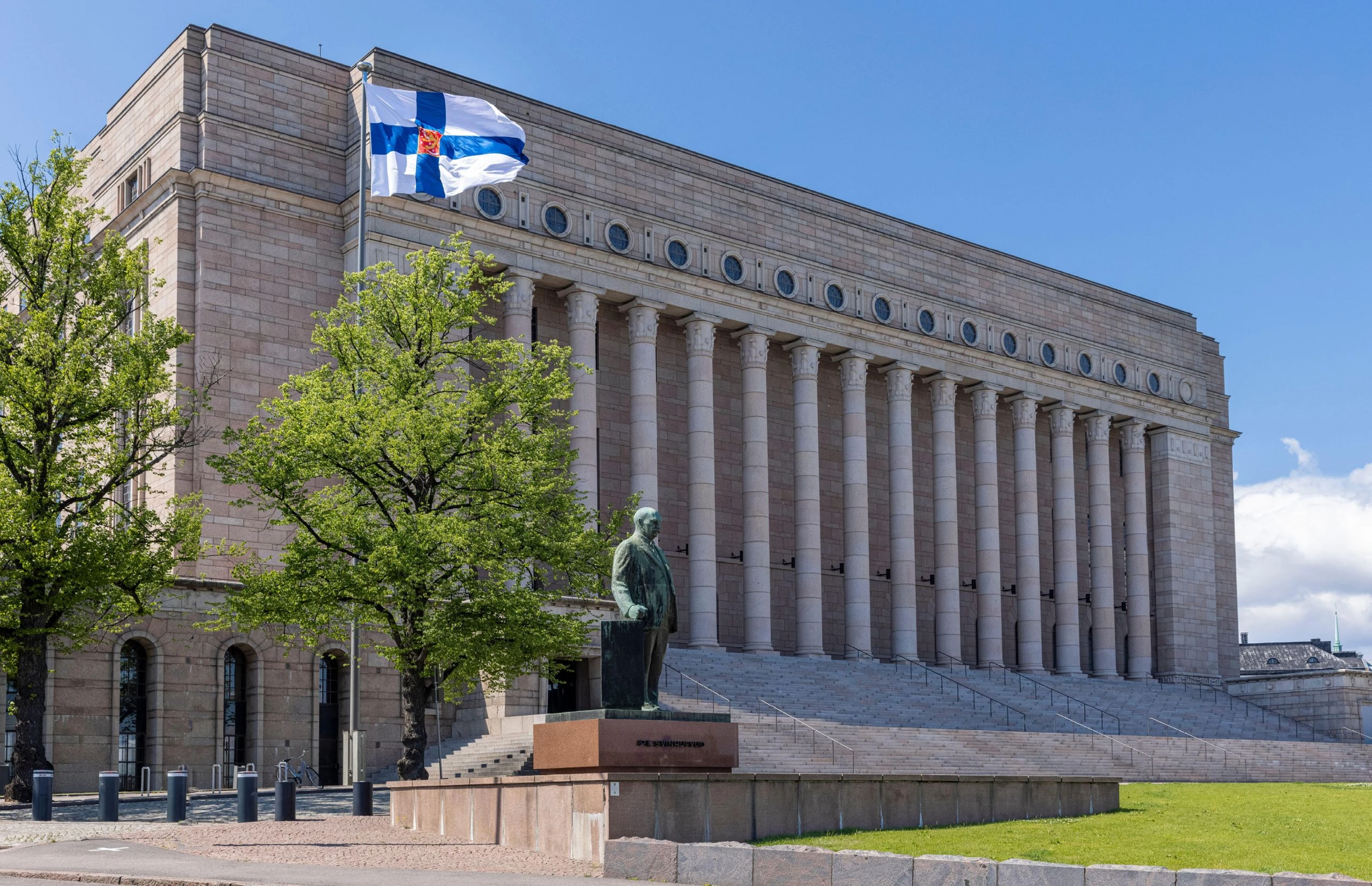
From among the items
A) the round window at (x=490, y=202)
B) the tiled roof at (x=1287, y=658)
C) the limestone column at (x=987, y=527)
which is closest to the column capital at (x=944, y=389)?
the limestone column at (x=987, y=527)

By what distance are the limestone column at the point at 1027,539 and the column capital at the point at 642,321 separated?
2106cm

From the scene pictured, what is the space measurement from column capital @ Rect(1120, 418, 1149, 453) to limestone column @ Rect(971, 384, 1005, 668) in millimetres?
9437

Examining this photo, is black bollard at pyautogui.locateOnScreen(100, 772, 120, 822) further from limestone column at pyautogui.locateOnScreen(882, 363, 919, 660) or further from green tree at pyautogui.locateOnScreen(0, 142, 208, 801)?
limestone column at pyautogui.locateOnScreen(882, 363, 919, 660)

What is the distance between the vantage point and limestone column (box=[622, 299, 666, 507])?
59.3 m

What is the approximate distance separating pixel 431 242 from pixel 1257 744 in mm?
33403

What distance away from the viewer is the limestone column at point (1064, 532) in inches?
2901

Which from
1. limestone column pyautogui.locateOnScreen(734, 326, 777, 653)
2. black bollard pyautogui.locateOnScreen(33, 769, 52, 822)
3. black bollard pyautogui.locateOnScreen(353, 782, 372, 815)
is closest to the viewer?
black bollard pyautogui.locateOnScreen(33, 769, 52, 822)

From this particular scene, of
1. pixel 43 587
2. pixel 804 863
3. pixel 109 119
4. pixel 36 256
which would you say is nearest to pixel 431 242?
pixel 109 119

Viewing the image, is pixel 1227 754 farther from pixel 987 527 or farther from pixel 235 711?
pixel 235 711

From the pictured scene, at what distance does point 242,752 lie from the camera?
44250 millimetres

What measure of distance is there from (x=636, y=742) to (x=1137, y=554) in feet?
189

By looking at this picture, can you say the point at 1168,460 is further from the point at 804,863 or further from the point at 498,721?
the point at 804,863

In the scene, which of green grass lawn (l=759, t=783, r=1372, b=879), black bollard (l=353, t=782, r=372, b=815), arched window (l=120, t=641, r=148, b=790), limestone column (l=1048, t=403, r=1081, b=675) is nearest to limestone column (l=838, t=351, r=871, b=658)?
limestone column (l=1048, t=403, r=1081, b=675)

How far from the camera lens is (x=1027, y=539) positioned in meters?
72.8
